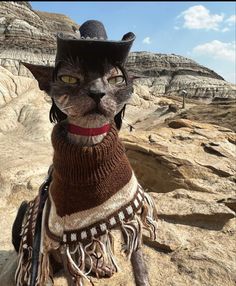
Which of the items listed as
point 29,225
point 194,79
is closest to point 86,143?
point 29,225

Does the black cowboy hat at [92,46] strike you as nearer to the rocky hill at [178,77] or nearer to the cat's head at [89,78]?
the cat's head at [89,78]

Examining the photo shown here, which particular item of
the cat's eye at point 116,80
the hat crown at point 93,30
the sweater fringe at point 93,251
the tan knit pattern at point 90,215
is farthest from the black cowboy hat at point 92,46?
the sweater fringe at point 93,251

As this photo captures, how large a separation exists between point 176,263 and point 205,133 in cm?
747

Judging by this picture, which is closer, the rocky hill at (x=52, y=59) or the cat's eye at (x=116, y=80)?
the cat's eye at (x=116, y=80)

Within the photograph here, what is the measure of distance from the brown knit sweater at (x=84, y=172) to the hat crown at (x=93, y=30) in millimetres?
728

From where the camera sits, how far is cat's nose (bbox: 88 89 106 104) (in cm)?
280

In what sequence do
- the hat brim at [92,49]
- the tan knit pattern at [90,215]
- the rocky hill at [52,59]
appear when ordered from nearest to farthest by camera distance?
the hat brim at [92,49]
the tan knit pattern at [90,215]
the rocky hill at [52,59]

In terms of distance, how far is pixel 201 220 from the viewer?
5.85 meters

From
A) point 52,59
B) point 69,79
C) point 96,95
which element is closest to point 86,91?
point 96,95

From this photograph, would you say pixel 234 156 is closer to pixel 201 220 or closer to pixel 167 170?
pixel 167 170

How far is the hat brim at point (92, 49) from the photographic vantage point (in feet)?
9.09

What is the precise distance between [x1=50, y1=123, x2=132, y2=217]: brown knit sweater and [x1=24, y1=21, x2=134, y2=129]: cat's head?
0.20 m

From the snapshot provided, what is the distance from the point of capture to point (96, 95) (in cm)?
281

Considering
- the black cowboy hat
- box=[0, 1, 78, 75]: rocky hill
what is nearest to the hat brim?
the black cowboy hat
